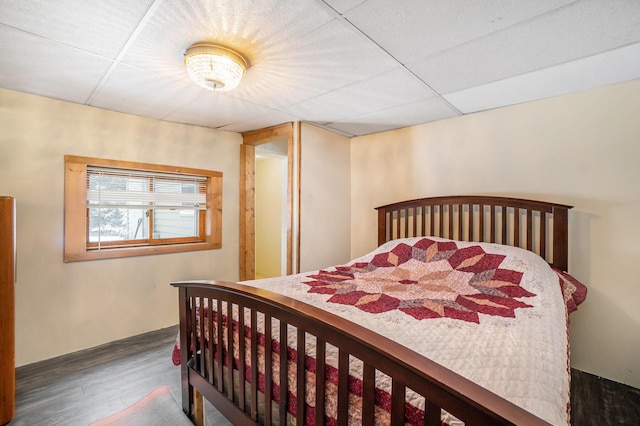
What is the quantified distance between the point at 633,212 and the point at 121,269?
13.1 feet

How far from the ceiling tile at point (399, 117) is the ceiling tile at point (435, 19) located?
0.91 metres

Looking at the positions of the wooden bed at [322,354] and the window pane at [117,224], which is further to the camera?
the window pane at [117,224]

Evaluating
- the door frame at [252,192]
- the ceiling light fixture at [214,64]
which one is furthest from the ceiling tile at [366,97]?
the ceiling light fixture at [214,64]

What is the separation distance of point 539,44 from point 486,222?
1.45 m

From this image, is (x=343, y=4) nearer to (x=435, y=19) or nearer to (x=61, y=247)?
(x=435, y=19)

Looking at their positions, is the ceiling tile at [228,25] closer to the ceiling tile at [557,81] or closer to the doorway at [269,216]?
the ceiling tile at [557,81]

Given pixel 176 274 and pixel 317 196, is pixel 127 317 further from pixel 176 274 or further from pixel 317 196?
pixel 317 196

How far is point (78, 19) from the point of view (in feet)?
4.50

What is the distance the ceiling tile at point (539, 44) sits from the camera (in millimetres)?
1354

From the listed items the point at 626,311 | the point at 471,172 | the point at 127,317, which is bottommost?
the point at 127,317

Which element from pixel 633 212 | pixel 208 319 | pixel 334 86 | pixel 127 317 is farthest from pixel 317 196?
pixel 633 212

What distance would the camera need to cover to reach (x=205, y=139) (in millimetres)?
3236

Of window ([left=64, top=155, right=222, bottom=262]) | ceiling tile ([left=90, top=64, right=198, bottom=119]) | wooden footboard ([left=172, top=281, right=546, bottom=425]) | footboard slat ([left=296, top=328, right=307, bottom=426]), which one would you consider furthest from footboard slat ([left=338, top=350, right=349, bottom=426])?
window ([left=64, top=155, right=222, bottom=262])

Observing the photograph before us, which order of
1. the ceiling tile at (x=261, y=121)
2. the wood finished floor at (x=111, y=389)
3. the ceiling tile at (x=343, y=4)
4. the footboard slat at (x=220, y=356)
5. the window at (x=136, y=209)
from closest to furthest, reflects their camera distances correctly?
the ceiling tile at (x=343, y=4)
the footboard slat at (x=220, y=356)
the wood finished floor at (x=111, y=389)
the window at (x=136, y=209)
the ceiling tile at (x=261, y=121)
